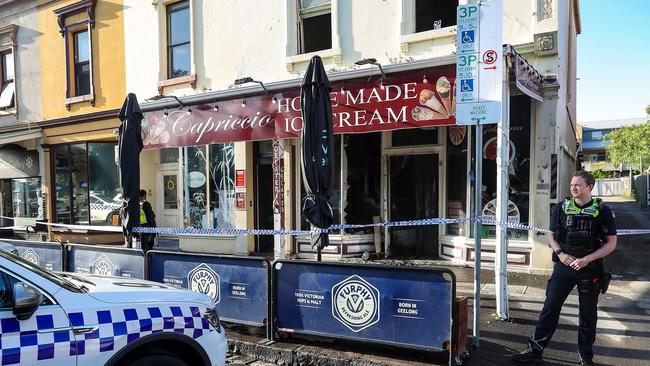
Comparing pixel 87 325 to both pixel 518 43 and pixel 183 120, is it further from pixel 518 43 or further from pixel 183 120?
pixel 183 120

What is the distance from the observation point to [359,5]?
9742 millimetres

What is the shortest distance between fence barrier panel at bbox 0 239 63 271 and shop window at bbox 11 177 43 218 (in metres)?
9.05

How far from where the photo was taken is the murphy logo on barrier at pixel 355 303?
15.6 feet

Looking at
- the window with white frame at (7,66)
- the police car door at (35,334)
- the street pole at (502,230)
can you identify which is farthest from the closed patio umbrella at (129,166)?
the window with white frame at (7,66)

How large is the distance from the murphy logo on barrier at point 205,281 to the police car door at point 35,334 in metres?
2.72

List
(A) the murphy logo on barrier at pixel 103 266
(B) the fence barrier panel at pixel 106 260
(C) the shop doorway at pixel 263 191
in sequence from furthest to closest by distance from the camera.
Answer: (C) the shop doorway at pixel 263 191 < (A) the murphy logo on barrier at pixel 103 266 < (B) the fence barrier panel at pixel 106 260

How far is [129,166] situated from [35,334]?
5135mm

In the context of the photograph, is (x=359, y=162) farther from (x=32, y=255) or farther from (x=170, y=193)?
(x=32, y=255)

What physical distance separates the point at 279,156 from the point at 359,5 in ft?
11.5

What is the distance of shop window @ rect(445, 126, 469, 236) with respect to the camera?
9.56 metres

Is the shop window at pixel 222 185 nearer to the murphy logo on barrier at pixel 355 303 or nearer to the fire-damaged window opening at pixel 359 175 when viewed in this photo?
the fire-damaged window opening at pixel 359 175

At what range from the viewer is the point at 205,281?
577 centimetres

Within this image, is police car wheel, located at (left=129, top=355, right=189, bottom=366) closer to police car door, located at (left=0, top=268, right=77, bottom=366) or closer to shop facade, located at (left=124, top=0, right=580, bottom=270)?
police car door, located at (left=0, top=268, right=77, bottom=366)

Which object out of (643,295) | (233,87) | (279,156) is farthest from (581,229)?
(233,87)
